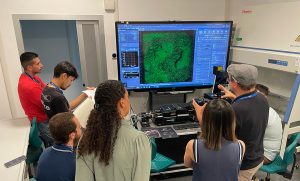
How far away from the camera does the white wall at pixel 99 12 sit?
8.56ft

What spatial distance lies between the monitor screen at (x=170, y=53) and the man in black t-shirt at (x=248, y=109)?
1241 mm

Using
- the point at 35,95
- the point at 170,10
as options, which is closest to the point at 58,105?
the point at 35,95

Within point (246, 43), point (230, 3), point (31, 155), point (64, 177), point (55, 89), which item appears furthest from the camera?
point (230, 3)

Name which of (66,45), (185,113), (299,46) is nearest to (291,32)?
(299,46)

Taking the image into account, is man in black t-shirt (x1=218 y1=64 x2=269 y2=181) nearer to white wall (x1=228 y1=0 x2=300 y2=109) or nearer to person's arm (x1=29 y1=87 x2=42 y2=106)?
white wall (x1=228 y1=0 x2=300 y2=109)

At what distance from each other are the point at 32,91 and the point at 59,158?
3.36 feet

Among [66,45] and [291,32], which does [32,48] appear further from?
[291,32]

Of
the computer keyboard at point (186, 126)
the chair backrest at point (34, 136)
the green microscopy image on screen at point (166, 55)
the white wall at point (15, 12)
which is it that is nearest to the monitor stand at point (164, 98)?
the green microscopy image on screen at point (166, 55)

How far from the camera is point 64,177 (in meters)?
1.64

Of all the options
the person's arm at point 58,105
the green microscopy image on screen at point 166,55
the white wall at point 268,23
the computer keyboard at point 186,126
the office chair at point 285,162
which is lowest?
the office chair at point 285,162

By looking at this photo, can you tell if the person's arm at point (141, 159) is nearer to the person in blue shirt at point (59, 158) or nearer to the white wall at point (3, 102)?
the person in blue shirt at point (59, 158)

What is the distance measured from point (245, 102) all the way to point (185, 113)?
1.07m

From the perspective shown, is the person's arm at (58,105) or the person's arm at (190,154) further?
the person's arm at (58,105)

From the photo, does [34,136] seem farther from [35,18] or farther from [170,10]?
[170,10]
